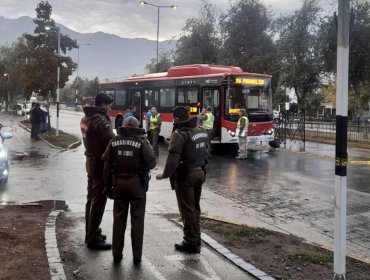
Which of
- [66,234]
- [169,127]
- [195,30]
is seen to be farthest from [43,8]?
[66,234]

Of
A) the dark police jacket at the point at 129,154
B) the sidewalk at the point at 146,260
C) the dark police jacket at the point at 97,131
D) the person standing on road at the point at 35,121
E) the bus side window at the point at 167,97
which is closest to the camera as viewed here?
the sidewalk at the point at 146,260

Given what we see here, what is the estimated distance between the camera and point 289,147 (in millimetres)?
22141

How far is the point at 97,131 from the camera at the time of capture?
6422 mm

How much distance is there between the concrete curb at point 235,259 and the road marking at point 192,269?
1.11ft

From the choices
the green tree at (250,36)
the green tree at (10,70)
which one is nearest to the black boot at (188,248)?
the green tree at (250,36)

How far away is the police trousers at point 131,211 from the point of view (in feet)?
19.4

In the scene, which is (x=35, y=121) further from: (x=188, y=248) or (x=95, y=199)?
(x=188, y=248)

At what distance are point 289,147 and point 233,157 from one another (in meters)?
5.14

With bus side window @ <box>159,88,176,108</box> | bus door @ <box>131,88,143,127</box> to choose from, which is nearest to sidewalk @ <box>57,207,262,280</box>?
bus side window @ <box>159,88,176,108</box>

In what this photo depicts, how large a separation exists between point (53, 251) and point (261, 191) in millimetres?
6238

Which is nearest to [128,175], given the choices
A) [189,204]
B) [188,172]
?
[188,172]

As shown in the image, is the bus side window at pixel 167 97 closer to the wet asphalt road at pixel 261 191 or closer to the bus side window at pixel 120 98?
the bus side window at pixel 120 98

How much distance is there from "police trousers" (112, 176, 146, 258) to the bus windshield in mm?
12956

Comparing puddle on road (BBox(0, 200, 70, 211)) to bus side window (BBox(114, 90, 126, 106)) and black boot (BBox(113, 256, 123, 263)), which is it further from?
bus side window (BBox(114, 90, 126, 106))
